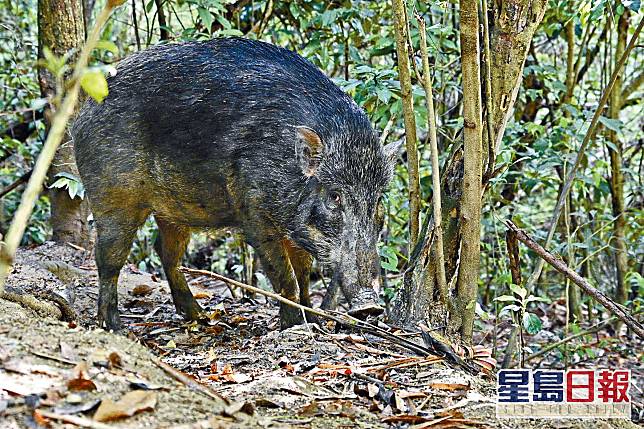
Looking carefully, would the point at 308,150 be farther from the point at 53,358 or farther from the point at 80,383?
the point at 80,383

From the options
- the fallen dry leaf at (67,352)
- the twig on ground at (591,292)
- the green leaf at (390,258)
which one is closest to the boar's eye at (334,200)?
the green leaf at (390,258)

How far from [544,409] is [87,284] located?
4020 mm

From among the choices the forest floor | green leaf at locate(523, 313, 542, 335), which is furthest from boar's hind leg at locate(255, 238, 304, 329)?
green leaf at locate(523, 313, 542, 335)

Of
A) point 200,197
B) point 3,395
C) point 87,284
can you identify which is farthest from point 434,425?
point 87,284

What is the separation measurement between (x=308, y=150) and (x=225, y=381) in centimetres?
172

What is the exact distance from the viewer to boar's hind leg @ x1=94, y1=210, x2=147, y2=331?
5.29m

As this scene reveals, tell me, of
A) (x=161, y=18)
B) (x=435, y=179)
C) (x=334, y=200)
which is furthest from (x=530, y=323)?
(x=161, y=18)

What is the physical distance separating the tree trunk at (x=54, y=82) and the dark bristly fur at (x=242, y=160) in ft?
3.63

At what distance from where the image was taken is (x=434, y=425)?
271 cm

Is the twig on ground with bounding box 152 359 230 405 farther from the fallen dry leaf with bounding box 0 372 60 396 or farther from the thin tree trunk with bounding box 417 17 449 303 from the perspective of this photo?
the thin tree trunk with bounding box 417 17 449 303

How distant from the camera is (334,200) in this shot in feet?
16.0

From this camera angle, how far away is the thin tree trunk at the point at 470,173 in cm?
368

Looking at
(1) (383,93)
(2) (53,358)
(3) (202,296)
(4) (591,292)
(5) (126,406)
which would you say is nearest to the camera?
(5) (126,406)

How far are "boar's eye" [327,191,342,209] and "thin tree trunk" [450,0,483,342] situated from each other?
3.30 feet
